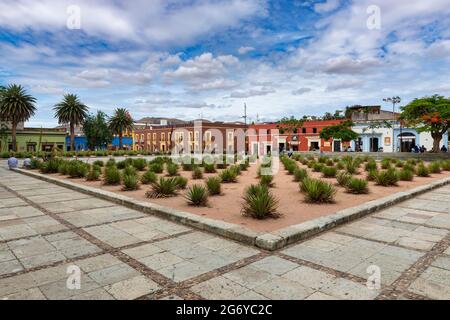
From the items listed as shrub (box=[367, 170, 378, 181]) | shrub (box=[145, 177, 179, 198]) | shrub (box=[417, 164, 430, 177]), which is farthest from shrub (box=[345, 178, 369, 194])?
shrub (box=[417, 164, 430, 177])

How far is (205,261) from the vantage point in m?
4.13

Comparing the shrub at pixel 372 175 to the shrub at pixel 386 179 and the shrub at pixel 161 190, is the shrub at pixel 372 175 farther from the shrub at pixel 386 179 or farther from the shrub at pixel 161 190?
the shrub at pixel 161 190

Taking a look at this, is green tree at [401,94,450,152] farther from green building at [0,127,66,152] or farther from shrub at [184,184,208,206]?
green building at [0,127,66,152]

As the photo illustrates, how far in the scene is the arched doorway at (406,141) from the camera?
4690cm

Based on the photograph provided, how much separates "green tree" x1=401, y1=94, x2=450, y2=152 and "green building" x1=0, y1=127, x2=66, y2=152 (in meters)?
53.4

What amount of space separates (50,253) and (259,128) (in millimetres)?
68089

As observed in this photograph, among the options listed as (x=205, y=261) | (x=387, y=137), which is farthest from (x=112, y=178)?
(x=387, y=137)

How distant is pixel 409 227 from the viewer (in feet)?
19.5

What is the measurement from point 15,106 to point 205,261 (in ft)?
171

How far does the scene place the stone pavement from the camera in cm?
327

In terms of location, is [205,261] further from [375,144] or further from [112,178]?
[375,144]

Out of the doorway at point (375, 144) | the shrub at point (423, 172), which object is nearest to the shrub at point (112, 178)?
the shrub at point (423, 172)
